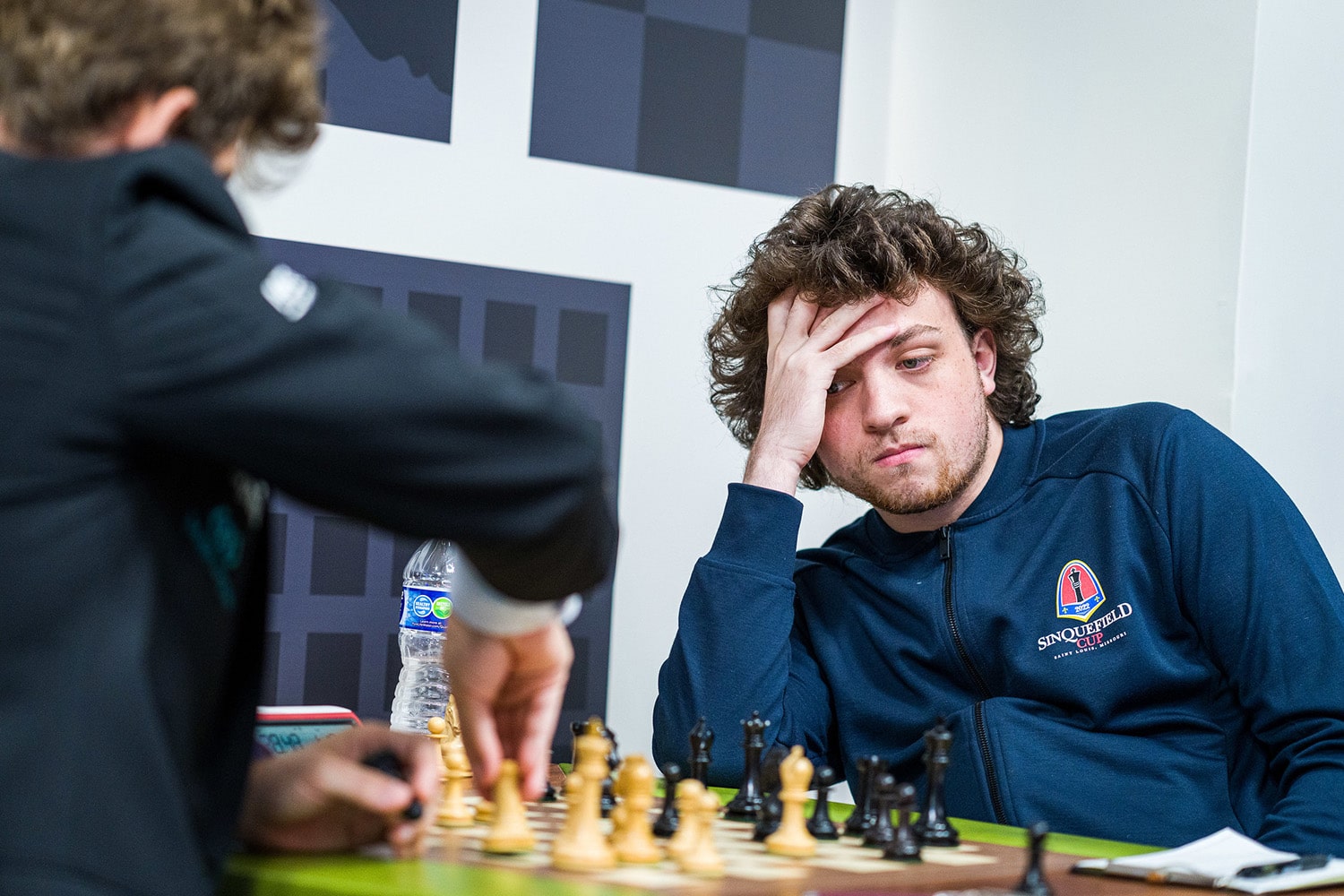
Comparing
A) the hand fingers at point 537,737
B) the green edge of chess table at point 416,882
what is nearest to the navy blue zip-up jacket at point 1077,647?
the green edge of chess table at point 416,882

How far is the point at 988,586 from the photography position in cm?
193

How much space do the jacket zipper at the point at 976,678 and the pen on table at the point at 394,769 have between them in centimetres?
98

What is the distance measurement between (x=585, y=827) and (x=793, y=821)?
0.74ft

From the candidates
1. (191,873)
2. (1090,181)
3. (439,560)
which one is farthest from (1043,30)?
(191,873)

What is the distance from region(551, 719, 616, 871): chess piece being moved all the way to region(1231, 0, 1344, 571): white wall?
4.90ft

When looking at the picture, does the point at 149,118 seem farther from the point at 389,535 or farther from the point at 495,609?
the point at 389,535

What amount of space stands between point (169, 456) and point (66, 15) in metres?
0.29

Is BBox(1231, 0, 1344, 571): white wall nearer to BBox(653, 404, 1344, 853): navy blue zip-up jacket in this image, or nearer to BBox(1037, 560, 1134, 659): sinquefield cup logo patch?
BBox(653, 404, 1344, 853): navy blue zip-up jacket

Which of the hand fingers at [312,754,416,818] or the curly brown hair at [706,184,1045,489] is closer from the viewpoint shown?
the hand fingers at [312,754,416,818]

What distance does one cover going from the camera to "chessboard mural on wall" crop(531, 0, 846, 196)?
2.59 metres

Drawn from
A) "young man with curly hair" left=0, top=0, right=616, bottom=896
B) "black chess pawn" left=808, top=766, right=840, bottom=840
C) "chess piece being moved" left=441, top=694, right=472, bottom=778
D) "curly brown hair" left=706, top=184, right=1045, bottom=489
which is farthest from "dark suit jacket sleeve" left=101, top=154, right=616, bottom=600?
"curly brown hair" left=706, top=184, right=1045, bottom=489

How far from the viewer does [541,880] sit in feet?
3.21

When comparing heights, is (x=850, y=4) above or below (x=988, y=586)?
above

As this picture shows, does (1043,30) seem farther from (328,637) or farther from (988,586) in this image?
(328,637)
